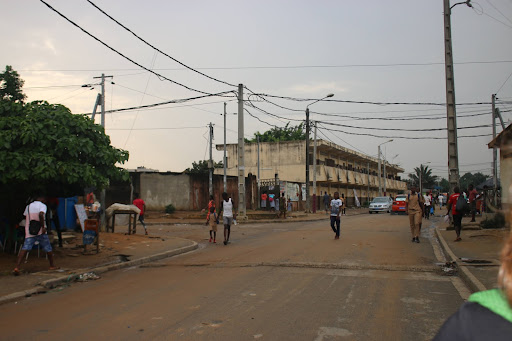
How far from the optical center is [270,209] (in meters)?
43.1

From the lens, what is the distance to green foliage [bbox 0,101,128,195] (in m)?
9.39

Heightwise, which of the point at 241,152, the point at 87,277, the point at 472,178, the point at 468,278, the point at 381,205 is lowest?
the point at 87,277

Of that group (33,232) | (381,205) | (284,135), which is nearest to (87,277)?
(33,232)

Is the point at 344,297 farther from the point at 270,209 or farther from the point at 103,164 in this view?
the point at 270,209

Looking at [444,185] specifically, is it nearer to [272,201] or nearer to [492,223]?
[272,201]

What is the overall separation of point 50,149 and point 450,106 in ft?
53.1

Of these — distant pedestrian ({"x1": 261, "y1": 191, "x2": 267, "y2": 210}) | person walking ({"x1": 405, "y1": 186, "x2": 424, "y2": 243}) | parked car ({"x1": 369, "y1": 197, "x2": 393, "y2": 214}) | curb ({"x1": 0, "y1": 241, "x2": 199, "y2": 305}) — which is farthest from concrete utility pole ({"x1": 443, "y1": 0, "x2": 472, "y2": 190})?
distant pedestrian ({"x1": 261, "y1": 191, "x2": 267, "y2": 210})

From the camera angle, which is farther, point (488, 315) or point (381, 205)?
point (381, 205)

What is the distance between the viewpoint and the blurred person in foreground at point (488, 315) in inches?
54.6

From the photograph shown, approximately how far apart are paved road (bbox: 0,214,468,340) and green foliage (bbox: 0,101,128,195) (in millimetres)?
2442

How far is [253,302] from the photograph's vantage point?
6.84 m

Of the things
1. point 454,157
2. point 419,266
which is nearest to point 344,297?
point 419,266

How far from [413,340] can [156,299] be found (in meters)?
4.06

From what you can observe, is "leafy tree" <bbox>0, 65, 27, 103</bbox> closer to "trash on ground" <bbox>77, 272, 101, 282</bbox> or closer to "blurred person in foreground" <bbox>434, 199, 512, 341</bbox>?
"trash on ground" <bbox>77, 272, 101, 282</bbox>
